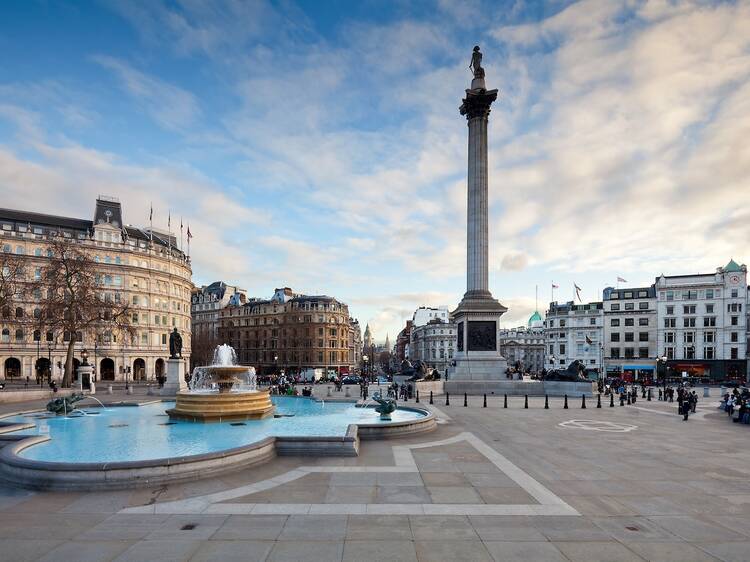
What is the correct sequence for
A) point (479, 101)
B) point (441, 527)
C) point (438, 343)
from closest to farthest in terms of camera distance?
point (441, 527)
point (479, 101)
point (438, 343)

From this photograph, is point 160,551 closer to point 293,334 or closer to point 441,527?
point 441,527

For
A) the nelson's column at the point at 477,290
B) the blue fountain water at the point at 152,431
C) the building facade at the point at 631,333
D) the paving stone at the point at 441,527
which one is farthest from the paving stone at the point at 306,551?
the building facade at the point at 631,333

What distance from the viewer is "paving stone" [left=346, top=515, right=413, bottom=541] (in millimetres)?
8289

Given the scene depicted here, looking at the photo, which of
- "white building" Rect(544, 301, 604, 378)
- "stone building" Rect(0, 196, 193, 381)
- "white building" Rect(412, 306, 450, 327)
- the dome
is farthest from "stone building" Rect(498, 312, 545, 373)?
"stone building" Rect(0, 196, 193, 381)

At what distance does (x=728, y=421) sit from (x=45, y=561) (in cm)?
3102

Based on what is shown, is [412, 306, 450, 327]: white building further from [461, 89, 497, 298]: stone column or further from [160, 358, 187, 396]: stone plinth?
[160, 358, 187, 396]: stone plinth

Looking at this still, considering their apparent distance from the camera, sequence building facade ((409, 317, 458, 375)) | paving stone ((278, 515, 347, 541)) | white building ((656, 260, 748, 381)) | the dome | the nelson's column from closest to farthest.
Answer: paving stone ((278, 515, 347, 541)) → the nelson's column → white building ((656, 260, 748, 381)) → building facade ((409, 317, 458, 375)) → the dome

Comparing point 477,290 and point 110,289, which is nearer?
point 477,290

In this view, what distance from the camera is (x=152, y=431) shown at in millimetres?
18703

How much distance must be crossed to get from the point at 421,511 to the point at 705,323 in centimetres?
8849

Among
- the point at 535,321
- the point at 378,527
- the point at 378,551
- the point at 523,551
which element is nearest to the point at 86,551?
the point at 378,551

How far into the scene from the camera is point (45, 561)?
23.7 feet

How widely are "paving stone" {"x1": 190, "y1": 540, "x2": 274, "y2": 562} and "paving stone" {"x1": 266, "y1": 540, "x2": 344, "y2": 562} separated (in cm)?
17

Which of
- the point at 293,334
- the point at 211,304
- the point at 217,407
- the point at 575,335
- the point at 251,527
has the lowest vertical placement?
the point at 293,334
